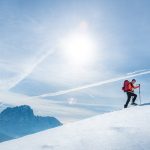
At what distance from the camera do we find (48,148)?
26.6ft

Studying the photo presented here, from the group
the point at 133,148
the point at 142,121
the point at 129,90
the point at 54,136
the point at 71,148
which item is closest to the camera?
the point at 133,148

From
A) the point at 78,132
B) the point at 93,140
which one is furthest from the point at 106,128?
the point at 93,140

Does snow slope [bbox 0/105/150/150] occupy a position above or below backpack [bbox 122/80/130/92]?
below

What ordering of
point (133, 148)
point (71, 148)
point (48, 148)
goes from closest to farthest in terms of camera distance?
point (133, 148)
point (71, 148)
point (48, 148)

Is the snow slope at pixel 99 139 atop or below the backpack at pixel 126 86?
below

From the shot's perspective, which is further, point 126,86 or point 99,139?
point 126,86

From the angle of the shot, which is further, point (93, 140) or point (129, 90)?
point (129, 90)

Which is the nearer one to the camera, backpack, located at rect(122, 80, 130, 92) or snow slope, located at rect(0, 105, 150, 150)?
snow slope, located at rect(0, 105, 150, 150)

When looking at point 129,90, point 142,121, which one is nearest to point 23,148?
point 142,121

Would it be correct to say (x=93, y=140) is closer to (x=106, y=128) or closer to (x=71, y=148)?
(x=71, y=148)

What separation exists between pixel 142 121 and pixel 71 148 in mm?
3768

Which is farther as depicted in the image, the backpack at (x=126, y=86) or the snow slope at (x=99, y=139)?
the backpack at (x=126, y=86)

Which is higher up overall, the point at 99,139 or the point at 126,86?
the point at 126,86

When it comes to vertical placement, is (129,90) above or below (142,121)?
above
